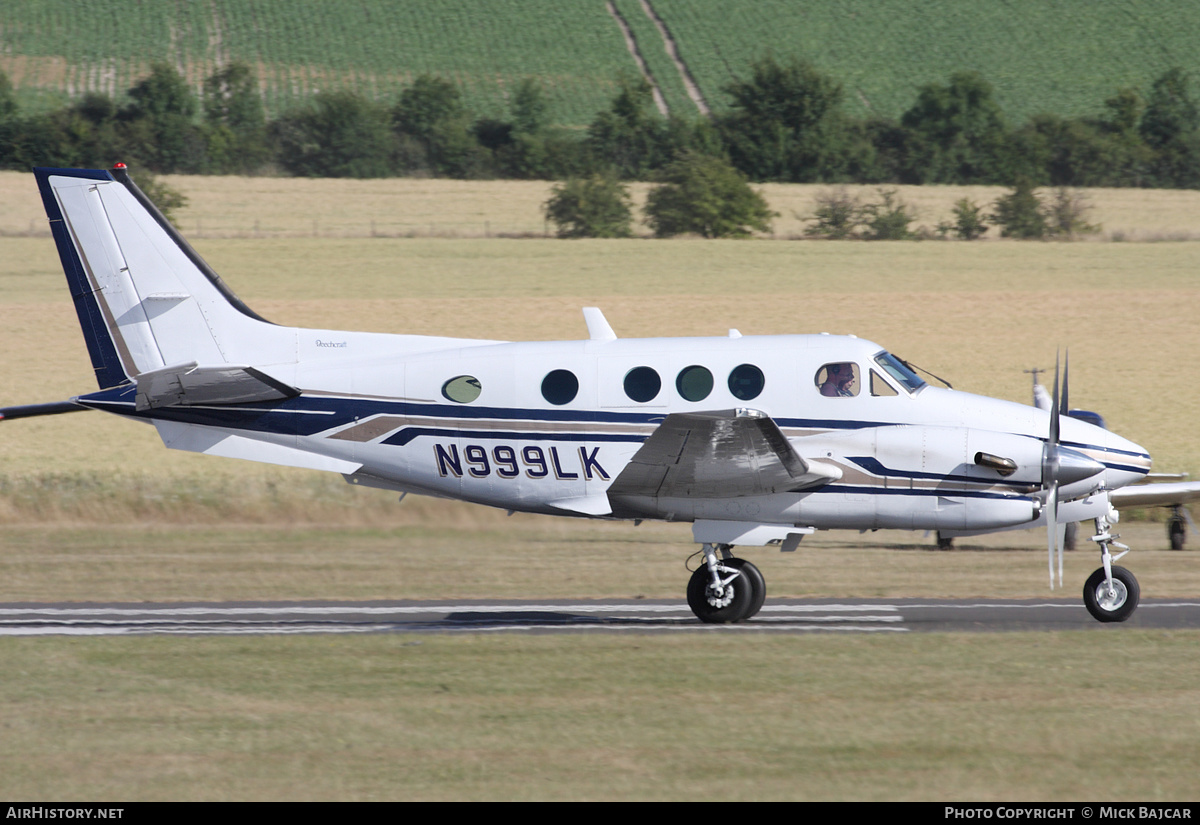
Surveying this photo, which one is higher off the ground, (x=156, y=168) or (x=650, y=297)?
(x=156, y=168)

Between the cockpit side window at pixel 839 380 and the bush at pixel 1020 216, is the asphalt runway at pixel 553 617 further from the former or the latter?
the bush at pixel 1020 216

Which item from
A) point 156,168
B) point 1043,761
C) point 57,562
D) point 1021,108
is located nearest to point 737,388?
point 1043,761

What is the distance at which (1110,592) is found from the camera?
1363cm

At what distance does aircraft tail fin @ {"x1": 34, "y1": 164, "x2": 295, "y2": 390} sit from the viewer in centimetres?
1477

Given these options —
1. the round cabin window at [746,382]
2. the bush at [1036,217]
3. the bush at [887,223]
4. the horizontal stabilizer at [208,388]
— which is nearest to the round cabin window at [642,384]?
the round cabin window at [746,382]

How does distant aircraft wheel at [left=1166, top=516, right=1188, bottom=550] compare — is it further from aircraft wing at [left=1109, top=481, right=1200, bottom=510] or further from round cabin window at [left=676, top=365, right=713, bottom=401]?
round cabin window at [left=676, top=365, right=713, bottom=401]

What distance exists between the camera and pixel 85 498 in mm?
24797

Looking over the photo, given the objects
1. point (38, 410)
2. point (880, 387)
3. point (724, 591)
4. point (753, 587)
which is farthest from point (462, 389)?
point (38, 410)

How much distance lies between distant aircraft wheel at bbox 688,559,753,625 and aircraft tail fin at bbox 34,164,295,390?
206 inches

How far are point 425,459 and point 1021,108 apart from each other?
76.7m

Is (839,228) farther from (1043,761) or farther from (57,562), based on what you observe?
(1043,761)

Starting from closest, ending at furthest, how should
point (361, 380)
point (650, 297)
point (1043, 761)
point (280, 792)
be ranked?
1. point (280, 792)
2. point (1043, 761)
3. point (361, 380)
4. point (650, 297)

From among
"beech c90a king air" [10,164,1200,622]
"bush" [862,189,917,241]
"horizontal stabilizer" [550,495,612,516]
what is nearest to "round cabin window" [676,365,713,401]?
"beech c90a king air" [10,164,1200,622]

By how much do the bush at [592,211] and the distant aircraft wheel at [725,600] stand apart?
40.4 meters
